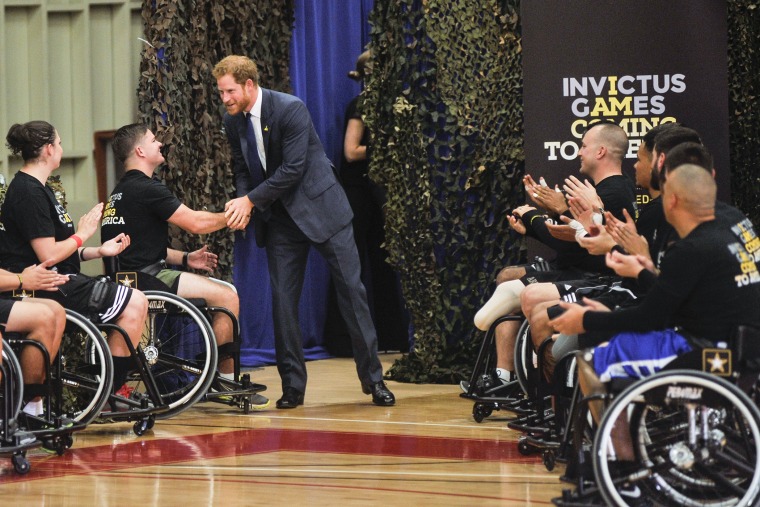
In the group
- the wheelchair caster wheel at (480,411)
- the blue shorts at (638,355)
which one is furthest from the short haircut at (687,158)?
the wheelchair caster wheel at (480,411)

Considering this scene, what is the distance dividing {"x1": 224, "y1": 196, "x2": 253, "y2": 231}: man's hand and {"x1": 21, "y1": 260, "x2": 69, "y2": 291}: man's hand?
1036 mm

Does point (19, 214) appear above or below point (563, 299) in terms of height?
above

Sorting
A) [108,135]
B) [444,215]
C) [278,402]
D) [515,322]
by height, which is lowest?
[278,402]

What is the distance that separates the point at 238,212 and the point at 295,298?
0.54m

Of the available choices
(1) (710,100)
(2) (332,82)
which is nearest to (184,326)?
(2) (332,82)

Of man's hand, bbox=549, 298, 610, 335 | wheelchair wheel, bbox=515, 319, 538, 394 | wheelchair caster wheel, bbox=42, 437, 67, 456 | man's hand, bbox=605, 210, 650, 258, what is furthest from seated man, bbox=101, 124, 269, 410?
man's hand, bbox=549, 298, 610, 335

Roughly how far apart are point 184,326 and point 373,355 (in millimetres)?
1040

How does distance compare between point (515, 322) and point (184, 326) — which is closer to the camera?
point (515, 322)

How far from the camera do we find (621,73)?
586 centimetres

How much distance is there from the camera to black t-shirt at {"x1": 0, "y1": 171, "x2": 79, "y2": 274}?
4902mm

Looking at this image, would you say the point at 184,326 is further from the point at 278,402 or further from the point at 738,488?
the point at 738,488

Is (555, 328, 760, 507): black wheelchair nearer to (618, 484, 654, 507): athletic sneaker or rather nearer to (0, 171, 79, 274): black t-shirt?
(618, 484, 654, 507): athletic sneaker

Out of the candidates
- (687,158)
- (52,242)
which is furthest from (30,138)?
(687,158)

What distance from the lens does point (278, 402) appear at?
5.91 metres
